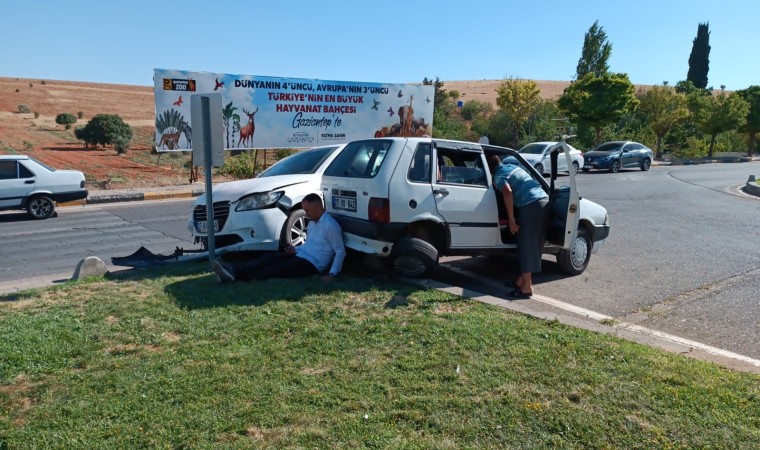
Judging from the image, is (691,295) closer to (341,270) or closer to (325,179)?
(341,270)

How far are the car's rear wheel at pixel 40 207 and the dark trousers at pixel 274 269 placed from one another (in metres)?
9.69

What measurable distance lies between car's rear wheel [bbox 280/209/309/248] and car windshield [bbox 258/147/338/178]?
109cm

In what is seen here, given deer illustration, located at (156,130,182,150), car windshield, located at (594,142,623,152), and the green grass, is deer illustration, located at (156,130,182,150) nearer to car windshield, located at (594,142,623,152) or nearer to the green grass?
the green grass

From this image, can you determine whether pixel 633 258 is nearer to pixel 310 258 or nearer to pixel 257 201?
pixel 310 258

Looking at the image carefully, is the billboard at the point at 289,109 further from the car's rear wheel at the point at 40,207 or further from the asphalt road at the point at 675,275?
the asphalt road at the point at 675,275

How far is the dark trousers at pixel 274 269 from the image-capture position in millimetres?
6621

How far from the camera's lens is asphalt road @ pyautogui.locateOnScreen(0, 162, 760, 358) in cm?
627

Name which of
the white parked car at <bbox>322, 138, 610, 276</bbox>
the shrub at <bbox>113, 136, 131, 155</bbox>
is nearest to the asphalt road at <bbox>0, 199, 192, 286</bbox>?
the white parked car at <bbox>322, 138, 610, 276</bbox>

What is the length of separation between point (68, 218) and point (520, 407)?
13.2 m

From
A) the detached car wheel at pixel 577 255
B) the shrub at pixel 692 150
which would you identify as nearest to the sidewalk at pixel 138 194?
the detached car wheel at pixel 577 255

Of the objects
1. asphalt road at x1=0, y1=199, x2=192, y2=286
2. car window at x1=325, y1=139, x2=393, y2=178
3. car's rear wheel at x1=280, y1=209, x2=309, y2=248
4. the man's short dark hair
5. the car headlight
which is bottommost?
asphalt road at x1=0, y1=199, x2=192, y2=286

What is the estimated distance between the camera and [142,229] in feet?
39.9

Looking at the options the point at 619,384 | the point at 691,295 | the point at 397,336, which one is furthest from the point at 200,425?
the point at 691,295

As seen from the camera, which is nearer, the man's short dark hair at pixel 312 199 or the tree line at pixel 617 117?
the man's short dark hair at pixel 312 199
